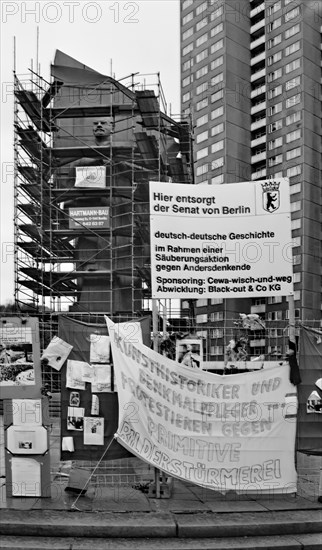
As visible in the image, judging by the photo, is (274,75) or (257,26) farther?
(257,26)

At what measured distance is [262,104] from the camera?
84.2 m

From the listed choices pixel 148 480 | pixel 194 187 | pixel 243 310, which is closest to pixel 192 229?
pixel 194 187

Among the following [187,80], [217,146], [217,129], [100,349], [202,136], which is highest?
[187,80]

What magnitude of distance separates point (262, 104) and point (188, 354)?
7935 centimetres

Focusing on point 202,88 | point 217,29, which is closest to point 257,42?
point 217,29

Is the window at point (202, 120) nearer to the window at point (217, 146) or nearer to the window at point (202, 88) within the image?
the window at point (202, 88)

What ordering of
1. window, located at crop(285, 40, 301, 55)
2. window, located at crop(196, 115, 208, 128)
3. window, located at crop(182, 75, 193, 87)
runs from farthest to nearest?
1. window, located at crop(182, 75, 193, 87)
2. window, located at crop(196, 115, 208, 128)
3. window, located at crop(285, 40, 301, 55)

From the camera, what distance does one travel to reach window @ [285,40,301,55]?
79438 millimetres

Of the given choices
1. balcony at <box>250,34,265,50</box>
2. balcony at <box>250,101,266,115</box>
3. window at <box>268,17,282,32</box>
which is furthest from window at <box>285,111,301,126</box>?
balcony at <box>250,34,265,50</box>

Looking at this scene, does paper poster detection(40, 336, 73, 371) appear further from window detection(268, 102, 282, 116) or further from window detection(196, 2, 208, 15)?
window detection(196, 2, 208, 15)

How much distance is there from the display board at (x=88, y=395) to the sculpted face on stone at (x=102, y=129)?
1893 cm

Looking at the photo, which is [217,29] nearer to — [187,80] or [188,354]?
[187,80]

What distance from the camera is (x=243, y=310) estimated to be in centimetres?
7569

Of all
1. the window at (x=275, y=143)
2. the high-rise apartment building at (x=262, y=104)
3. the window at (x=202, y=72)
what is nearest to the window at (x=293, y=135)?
the high-rise apartment building at (x=262, y=104)
